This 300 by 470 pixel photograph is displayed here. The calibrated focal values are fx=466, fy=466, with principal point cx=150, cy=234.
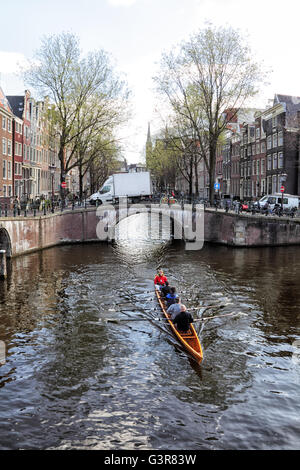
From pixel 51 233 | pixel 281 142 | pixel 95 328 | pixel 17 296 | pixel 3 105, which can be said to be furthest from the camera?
pixel 281 142

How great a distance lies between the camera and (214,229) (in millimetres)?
39688

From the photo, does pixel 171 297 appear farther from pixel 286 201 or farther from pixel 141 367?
pixel 286 201

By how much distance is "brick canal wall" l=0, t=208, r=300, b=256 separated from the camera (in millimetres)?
34094

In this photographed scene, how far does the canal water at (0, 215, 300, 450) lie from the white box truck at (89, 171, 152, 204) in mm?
18844

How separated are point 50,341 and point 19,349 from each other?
3.47 ft

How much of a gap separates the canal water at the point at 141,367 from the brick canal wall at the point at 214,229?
8.91 m

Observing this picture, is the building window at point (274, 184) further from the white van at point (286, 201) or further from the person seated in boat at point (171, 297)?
the person seated in boat at point (171, 297)

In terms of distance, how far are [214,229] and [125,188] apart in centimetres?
965

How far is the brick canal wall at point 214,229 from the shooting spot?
112ft

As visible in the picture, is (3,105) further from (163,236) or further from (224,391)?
(224,391)

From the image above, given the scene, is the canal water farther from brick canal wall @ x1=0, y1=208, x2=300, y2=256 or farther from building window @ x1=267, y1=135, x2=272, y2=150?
building window @ x1=267, y1=135, x2=272, y2=150

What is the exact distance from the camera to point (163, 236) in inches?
1838

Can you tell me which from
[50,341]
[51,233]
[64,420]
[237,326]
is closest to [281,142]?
[51,233]
